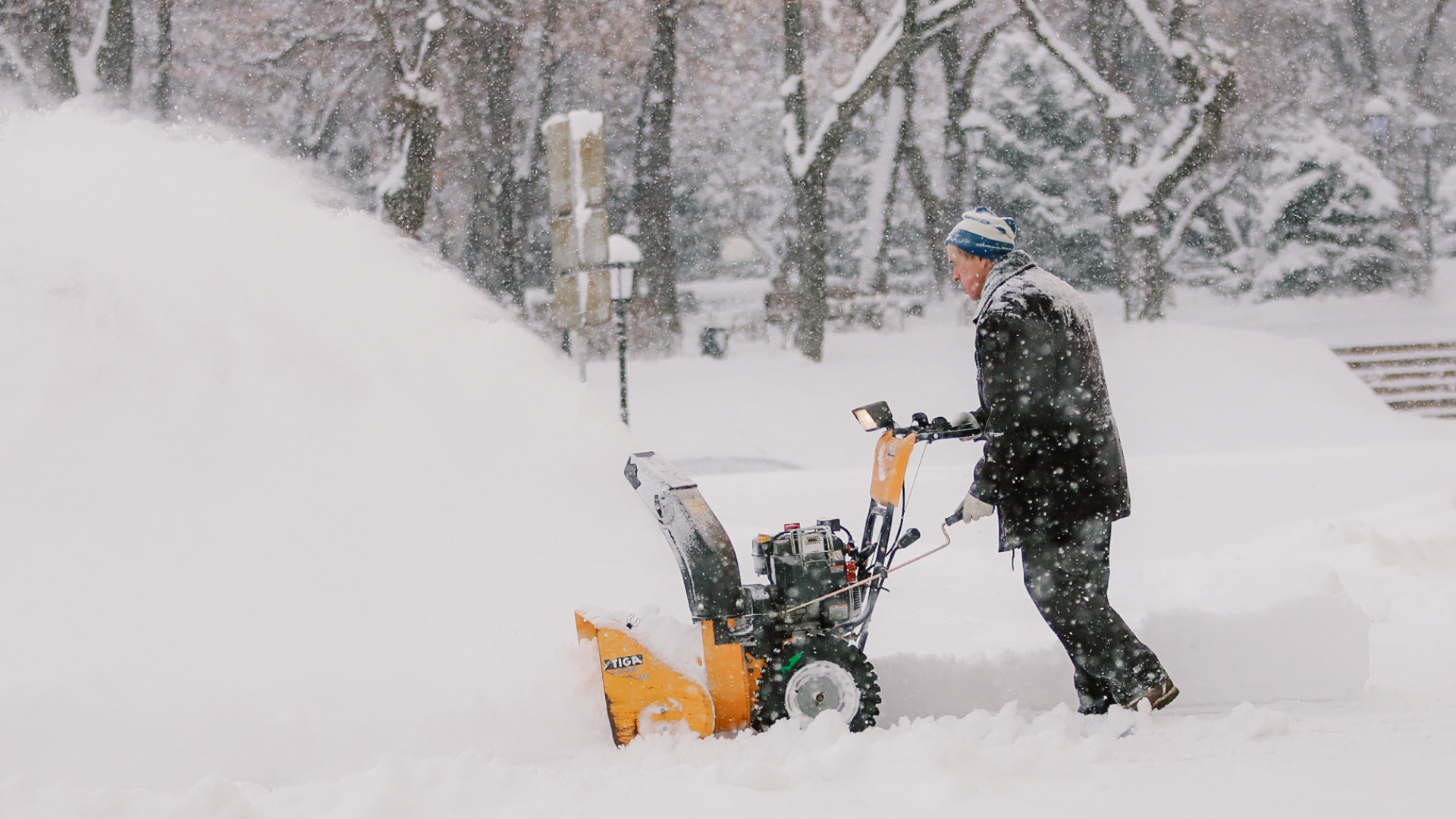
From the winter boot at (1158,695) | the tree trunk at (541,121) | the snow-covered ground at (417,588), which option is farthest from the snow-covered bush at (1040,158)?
the winter boot at (1158,695)

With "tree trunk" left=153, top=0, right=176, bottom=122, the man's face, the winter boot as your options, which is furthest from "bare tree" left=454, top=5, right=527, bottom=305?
the winter boot

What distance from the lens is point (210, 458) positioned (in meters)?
5.15

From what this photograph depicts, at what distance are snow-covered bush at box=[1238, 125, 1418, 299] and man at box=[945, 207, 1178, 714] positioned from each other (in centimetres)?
2423

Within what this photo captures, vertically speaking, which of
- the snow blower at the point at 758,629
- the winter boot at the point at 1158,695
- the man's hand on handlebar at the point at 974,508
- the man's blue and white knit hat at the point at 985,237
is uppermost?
the man's blue and white knit hat at the point at 985,237

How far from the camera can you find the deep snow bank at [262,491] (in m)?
3.71

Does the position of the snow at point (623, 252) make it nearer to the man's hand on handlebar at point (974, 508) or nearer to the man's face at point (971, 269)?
the man's face at point (971, 269)

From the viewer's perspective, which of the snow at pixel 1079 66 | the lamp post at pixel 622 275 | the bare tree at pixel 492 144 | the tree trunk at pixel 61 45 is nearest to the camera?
the lamp post at pixel 622 275

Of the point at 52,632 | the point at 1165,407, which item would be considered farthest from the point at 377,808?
the point at 1165,407

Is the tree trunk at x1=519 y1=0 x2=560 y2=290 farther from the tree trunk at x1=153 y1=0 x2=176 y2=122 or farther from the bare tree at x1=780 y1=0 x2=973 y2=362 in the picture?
the tree trunk at x1=153 y1=0 x2=176 y2=122

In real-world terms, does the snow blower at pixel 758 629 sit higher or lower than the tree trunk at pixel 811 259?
lower

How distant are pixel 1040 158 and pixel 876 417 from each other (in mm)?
25866

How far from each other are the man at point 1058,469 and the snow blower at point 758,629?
219 mm

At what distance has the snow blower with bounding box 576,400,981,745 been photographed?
11.4 ft

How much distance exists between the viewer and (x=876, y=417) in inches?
142
